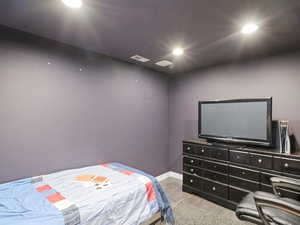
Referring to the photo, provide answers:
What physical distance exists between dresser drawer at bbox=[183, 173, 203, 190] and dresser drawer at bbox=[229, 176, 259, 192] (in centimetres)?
54

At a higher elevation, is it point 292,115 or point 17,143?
point 292,115

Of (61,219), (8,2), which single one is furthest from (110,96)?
(61,219)

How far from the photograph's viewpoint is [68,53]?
232 centimetres

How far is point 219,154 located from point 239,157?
29 centimetres

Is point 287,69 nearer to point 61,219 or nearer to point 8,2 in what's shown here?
point 61,219

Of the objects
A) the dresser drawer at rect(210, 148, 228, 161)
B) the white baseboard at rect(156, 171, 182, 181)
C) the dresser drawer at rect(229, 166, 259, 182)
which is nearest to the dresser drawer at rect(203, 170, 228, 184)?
the dresser drawer at rect(229, 166, 259, 182)

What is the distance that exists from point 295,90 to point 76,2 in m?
3.02

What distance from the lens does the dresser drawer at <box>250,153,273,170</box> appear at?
214 cm

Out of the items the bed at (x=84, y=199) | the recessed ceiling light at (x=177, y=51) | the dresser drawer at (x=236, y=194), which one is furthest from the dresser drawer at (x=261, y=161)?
the recessed ceiling light at (x=177, y=51)

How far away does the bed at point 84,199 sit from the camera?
1.26 metres

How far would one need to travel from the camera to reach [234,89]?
2.90 meters

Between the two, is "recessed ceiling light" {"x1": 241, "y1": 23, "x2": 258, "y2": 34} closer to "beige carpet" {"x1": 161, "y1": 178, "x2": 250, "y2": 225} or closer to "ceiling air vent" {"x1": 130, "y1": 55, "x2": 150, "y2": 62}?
"ceiling air vent" {"x1": 130, "y1": 55, "x2": 150, "y2": 62}

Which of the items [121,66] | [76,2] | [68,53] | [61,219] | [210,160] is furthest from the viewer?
[121,66]

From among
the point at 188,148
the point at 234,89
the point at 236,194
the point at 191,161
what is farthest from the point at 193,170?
the point at 234,89
